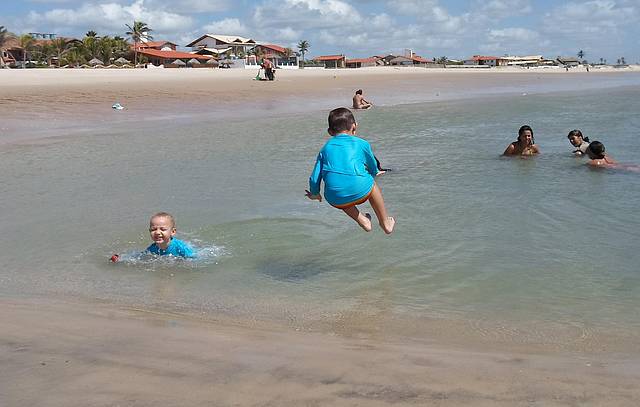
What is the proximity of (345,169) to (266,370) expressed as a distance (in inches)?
87.2

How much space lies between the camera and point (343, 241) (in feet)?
19.5

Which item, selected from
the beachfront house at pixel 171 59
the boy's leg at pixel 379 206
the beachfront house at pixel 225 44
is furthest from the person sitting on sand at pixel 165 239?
the beachfront house at pixel 225 44

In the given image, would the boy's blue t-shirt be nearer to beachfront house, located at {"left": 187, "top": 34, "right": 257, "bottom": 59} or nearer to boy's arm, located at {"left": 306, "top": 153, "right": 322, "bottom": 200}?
boy's arm, located at {"left": 306, "top": 153, "right": 322, "bottom": 200}

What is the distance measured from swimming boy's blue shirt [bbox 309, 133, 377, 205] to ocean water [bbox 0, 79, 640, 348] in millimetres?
631

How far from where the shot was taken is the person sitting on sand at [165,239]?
535 cm

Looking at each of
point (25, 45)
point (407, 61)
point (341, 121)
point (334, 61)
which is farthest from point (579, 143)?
point (407, 61)

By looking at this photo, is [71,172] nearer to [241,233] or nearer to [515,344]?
[241,233]

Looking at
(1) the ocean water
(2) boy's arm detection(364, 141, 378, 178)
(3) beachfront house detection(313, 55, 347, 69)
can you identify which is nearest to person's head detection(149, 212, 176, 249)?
(1) the ocean water

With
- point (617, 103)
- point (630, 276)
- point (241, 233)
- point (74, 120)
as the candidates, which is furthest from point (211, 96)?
point (630, 276)

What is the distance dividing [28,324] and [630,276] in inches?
163

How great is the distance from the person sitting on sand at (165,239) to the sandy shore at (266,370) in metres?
1.63

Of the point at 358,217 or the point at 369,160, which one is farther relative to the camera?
the point at 358,217

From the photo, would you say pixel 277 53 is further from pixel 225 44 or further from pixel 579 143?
pixel 579 143

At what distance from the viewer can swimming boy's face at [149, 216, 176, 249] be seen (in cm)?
534
